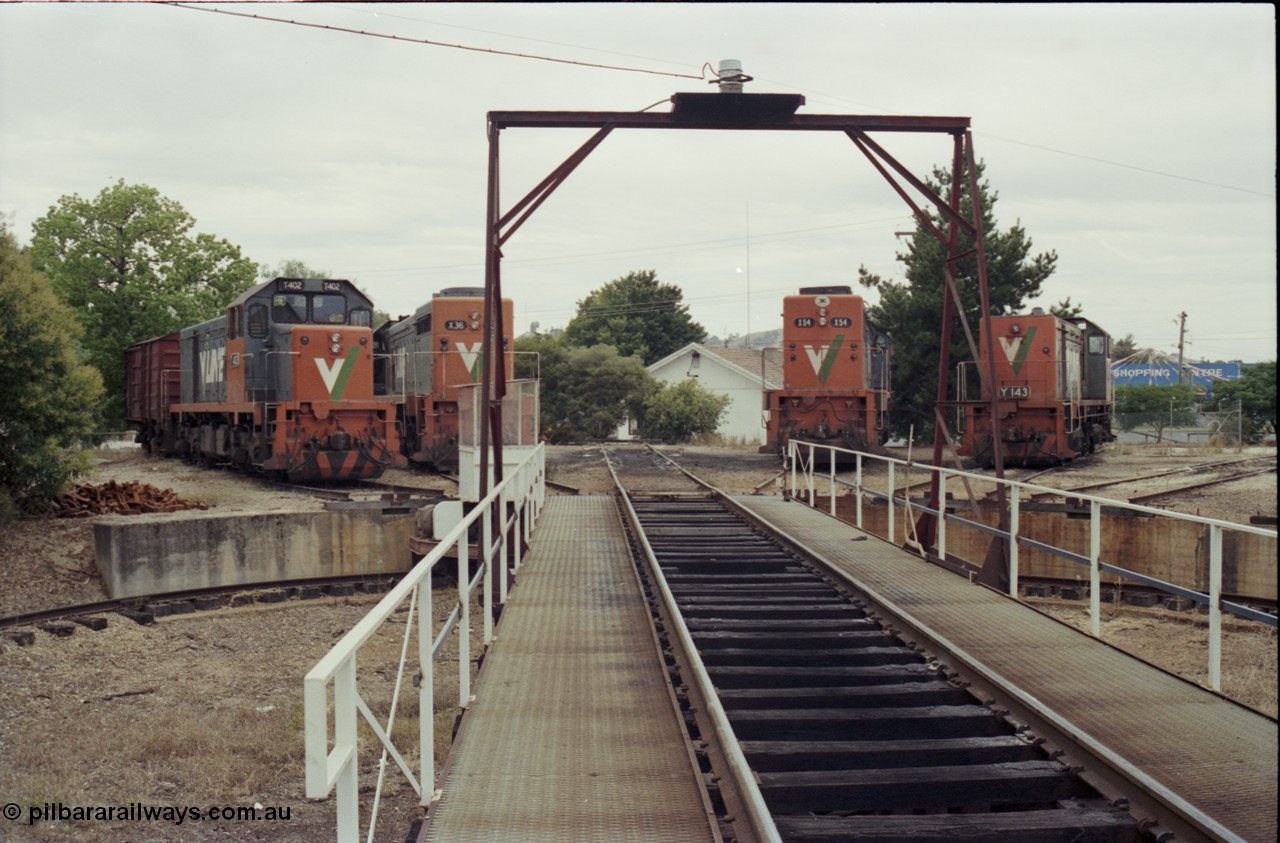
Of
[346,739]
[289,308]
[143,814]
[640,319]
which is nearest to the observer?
[346,739]

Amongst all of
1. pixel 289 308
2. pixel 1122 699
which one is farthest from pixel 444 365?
pixel 1122 699

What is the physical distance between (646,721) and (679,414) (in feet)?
137

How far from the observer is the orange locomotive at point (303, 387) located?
20594mm

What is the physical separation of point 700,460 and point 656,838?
23411mm

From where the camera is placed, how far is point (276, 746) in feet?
29.3

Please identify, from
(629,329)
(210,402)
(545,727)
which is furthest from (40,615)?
(629,329)

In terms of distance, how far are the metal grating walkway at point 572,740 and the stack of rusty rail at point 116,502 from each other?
10.3 metres

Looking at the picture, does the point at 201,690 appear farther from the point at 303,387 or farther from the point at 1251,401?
the point at 1251,401

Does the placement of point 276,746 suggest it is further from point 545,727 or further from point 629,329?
point 629,329

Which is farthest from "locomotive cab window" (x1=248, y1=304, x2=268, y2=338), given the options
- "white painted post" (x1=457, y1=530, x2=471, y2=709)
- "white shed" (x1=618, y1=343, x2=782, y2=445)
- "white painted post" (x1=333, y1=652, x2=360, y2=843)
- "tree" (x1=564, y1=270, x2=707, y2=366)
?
"tree" (x1=564, y1=270, x2=707, y2=366)

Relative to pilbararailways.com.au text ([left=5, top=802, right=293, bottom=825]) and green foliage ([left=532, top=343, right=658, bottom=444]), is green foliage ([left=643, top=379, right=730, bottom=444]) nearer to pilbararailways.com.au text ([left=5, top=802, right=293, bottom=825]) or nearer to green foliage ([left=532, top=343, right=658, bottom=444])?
green foliage ([left=532, top=343, right=658, bottom=444])

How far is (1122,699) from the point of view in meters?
6.61

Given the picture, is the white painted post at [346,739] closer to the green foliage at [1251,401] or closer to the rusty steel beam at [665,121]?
the rusty steel beam at [665,121]

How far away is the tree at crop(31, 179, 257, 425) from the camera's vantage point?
127 feet
